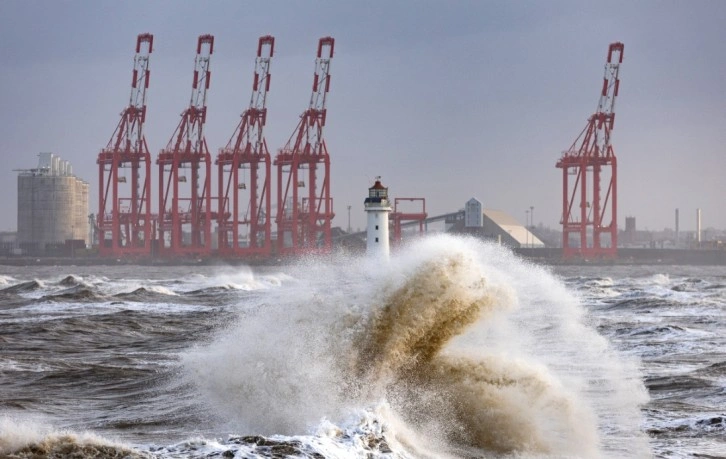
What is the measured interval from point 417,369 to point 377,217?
116ft

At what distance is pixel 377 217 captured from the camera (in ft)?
161

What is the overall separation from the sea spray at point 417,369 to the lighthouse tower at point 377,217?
107 ft

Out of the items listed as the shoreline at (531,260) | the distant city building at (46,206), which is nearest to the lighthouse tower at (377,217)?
the shoreline at (531,260)

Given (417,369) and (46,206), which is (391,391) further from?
(46,206)

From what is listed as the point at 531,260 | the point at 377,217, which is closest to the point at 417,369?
the point at 377,217

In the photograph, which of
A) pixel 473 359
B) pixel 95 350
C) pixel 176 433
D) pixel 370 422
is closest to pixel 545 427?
pixel 473 359

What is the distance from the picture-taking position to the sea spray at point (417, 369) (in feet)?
41.7

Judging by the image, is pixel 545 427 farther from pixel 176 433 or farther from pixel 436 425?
pixel 176 433

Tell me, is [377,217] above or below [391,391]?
above

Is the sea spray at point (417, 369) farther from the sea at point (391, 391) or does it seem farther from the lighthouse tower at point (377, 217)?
the lighthouse tower at point (377, 217)

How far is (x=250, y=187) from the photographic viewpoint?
366 ft

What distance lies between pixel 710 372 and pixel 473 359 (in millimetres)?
7322

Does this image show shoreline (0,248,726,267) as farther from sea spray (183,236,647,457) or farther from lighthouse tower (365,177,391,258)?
sea spray (183,236,647,457)

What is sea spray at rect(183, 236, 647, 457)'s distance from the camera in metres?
12.7
